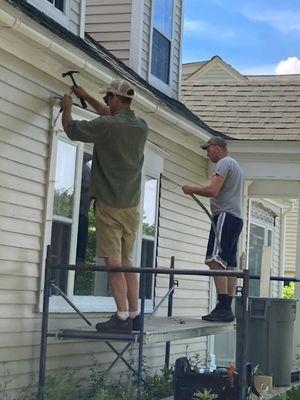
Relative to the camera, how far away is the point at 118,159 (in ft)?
19.5

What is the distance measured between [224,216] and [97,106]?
1886 millimetres

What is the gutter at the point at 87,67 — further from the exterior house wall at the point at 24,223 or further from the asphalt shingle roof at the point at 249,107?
the asphalt shingle roof at the point at 249,107

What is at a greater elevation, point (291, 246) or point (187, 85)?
point (187, 85)

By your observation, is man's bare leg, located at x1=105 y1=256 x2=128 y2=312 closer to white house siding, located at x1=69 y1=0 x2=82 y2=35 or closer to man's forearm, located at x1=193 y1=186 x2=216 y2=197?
man's forearm, located at x1=193 y1=186 x2=216 y2=197

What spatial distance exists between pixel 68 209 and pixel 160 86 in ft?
11.2

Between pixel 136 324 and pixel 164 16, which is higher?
pixel 164 16

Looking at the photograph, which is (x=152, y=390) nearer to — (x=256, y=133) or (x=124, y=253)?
(x=124, y=253)

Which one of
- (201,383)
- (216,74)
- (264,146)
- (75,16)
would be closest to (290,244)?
(216,74)

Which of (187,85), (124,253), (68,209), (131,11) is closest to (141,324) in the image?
(124,253)

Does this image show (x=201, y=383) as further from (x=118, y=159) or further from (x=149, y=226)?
(x=149, y=226)

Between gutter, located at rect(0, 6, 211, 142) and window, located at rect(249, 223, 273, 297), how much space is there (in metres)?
6.26

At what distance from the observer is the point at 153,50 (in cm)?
969

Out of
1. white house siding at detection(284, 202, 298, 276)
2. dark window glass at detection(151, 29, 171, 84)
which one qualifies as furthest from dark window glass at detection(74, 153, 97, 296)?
white house siding at detection(284, 202, 298, 276)

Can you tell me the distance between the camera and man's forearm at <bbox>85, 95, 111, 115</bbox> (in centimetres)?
596
